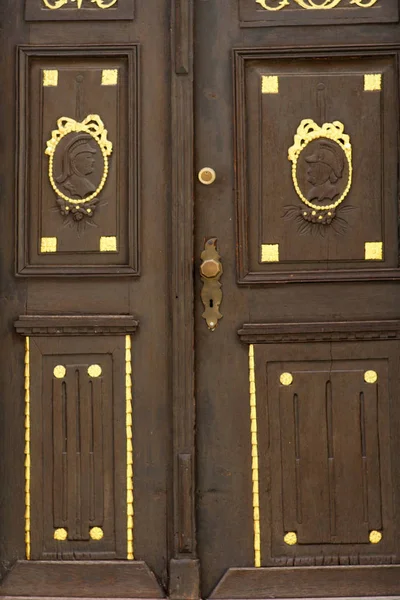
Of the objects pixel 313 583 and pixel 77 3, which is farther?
pixel 77 3

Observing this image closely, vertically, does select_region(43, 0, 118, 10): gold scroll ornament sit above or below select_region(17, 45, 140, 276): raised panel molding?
above

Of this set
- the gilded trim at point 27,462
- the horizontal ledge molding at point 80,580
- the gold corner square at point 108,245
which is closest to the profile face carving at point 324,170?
the gold corner square at point 108,245

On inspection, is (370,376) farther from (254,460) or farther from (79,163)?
(79,163)

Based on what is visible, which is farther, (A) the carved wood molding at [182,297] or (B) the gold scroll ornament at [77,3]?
(B) the gold scroll ornament at [77,3]

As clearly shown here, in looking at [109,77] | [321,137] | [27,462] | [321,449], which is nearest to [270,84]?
[321,137]

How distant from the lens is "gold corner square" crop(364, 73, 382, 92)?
151 inches

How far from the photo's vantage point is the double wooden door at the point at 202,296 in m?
3.78

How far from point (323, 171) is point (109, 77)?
903 millimetres

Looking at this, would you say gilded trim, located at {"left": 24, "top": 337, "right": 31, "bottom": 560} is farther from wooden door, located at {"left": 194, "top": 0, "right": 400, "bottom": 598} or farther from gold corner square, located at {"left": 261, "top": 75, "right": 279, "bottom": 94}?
gold corner square, located at {"left": 261, "top": 75, "right": 279, "bottom": 94}

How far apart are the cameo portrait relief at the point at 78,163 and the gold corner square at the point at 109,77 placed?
143mm

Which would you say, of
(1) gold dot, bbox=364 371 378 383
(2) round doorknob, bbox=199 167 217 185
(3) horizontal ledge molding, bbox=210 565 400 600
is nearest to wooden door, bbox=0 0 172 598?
(2) round doorknob, bbox=199 167 217 185

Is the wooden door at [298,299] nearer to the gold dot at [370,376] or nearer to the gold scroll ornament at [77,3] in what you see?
the gold dot at [370,376]

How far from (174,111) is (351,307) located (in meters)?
1.01

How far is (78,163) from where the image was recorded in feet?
12.6
